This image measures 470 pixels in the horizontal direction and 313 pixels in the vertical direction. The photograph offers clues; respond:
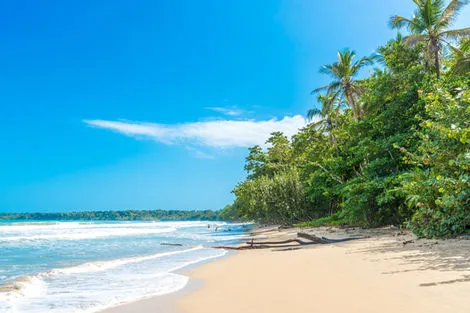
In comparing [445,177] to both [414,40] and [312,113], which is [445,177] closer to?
[414,40]

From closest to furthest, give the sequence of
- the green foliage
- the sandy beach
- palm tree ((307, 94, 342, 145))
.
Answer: the sandy beach < the green foliage < palm tree ((307, 94, 342, 145))

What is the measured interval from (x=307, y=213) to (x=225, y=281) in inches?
1033

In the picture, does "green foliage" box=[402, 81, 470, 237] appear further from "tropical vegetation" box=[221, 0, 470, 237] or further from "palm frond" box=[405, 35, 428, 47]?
"palm frond" box=[405, 35, 428, 47]

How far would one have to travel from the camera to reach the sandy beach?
171 inches

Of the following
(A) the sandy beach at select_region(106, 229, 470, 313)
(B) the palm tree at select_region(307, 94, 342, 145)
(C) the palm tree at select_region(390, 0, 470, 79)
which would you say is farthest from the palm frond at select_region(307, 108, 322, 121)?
(A) the sandy beach at select_region(106, 229, 470, 313)

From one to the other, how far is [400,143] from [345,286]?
11729mm

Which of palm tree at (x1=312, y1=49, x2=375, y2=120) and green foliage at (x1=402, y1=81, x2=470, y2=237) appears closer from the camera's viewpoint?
green foliage at (x1=402, y1=81, x2=470, y2=237)

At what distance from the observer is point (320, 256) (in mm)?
9773

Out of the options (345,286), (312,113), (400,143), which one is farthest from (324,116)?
(345,286)

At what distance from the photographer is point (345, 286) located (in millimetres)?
5504

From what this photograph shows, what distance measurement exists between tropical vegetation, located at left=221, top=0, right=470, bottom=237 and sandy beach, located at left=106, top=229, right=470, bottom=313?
1.84 meters

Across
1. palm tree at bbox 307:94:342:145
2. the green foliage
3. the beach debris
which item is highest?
palm tree at bbox 307:94:342:145

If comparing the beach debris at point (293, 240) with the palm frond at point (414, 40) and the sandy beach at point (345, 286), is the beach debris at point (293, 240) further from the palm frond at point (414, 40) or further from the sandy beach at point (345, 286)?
the palm frond at point (414, 40)

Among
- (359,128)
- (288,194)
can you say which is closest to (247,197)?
(288,194)
